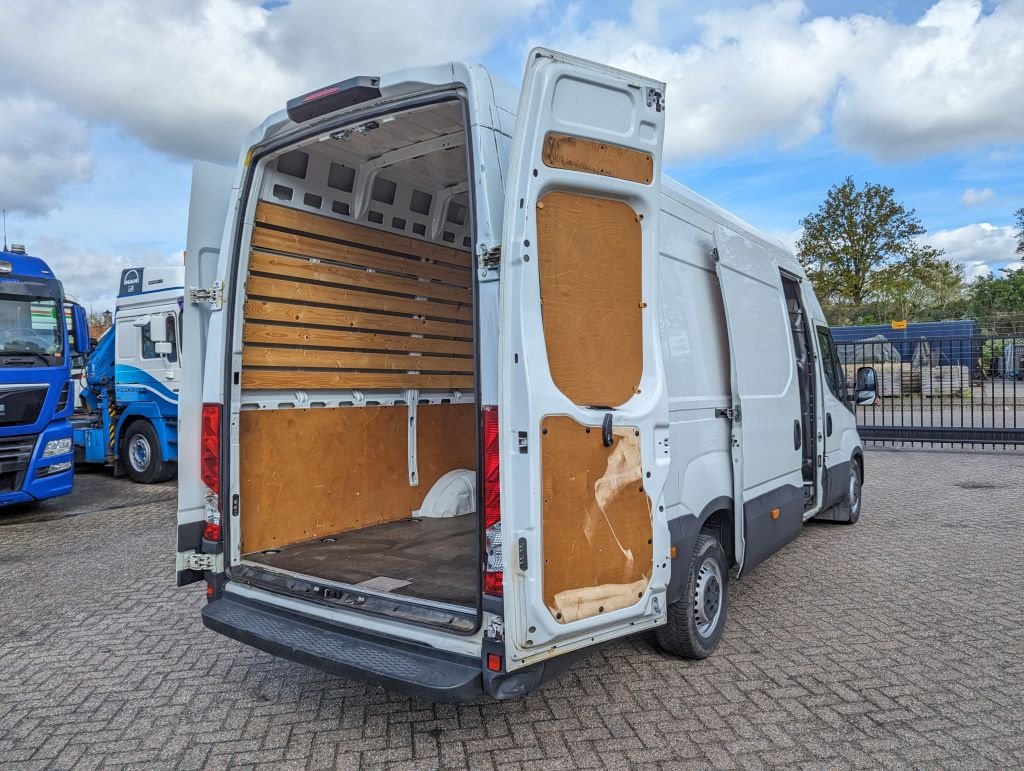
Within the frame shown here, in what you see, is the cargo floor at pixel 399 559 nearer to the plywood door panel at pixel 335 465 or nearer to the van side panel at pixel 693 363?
the plywood door panel at pixel 335 465

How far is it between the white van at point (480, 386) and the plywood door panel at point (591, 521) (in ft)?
0.04

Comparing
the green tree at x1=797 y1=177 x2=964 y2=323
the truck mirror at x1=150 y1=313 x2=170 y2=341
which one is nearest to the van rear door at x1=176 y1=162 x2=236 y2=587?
the truck mirror at x1=150 y1=313 x2=170 y2=341

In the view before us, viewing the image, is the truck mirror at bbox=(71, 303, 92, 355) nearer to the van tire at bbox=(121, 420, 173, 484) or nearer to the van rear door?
the van tire at bbox=(121, 420, 173, 484)

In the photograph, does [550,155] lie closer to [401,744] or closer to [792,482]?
[401,744]

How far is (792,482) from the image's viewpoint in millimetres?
5094

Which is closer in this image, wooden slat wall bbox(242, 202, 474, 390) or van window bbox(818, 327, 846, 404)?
wooden slat wall bbox(242, 202, 474, 390)

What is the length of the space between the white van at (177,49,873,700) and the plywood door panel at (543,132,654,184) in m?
0.01

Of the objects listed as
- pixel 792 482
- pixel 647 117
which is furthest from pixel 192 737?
pixel 792 482

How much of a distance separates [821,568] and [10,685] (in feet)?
18.3

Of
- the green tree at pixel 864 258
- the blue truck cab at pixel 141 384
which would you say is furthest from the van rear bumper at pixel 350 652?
the green tree at pixel 864 258

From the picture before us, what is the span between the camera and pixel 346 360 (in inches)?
192

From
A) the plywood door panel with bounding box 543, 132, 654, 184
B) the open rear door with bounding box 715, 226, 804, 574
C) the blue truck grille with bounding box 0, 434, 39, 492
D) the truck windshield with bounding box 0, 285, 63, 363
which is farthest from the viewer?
the truck windshield with bounding box 0, 285, 63, 363

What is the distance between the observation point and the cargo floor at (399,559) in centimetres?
355

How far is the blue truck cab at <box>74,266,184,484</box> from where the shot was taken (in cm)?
1021
